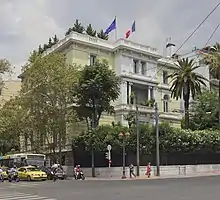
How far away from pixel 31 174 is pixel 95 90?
11.8 metres

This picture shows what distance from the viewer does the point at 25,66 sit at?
1941 inches

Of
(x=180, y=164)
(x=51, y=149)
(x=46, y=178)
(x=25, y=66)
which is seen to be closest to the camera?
(x=46, y=178)

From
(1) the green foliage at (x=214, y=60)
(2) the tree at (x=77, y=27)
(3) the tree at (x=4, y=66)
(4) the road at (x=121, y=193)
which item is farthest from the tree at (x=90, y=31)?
(4) the road at (x=121, y=193)

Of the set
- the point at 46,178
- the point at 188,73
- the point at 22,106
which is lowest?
the point at 46,178

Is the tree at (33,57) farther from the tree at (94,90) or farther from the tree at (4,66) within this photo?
the tree at (4,66)

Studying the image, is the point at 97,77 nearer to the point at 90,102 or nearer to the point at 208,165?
the point at 90,102

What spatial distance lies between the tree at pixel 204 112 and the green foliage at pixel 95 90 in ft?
45.1

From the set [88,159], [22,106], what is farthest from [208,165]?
[22,106]

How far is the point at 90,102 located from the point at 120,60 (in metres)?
13.4

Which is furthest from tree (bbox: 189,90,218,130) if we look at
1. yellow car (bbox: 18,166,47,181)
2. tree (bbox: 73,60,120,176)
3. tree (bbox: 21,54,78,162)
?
yellow car (bbox: 18,166,47,181)

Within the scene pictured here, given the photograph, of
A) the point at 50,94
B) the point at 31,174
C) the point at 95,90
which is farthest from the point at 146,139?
the point at 31,174

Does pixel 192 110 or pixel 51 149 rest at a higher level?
pixel 192 110

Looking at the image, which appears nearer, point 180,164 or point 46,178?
point 46,178

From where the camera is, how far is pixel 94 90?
154 feet
